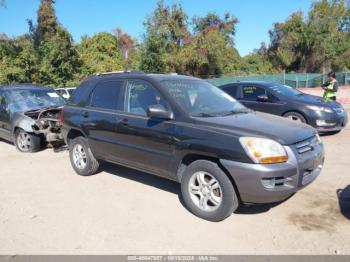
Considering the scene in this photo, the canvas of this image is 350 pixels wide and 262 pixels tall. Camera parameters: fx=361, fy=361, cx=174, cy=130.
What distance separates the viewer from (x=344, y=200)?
16.0 ft

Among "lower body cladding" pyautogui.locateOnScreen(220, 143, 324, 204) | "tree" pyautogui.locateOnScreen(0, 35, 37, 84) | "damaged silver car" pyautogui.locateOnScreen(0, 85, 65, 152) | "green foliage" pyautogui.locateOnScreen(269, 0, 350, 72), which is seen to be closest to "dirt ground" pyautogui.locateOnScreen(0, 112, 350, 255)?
"lower body cladding" pyautogui.locateOnScreen(220, 143, 324, 204)

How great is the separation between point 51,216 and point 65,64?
2070 centimetres

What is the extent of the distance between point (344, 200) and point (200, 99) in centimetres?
239

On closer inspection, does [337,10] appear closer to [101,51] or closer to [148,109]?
[101,51]

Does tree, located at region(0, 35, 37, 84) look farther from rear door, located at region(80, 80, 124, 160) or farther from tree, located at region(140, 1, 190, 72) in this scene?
rear door, located at region(80, 80, 124, 160)

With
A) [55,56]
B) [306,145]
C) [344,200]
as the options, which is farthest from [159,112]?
[55,56]

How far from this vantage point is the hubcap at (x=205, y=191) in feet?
14.3

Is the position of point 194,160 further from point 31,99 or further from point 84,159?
point 31,99

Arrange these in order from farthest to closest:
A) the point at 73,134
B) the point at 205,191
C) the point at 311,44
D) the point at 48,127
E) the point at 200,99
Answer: the point at 311,44, the point at 48,127, the point at 73,134, the point at 200,99, the point at 205,191

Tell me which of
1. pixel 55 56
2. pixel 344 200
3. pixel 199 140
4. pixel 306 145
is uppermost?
pixel 55 56

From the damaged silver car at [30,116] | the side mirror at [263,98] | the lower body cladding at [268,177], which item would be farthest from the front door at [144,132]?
the side mirror at [263,98]

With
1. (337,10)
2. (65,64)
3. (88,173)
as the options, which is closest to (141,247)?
(88,173)

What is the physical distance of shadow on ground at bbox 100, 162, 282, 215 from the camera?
470 cm

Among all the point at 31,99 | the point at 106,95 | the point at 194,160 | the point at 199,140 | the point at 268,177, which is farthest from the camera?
the point at 31,99
